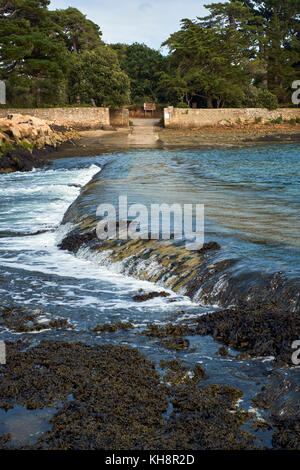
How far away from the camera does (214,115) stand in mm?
48562

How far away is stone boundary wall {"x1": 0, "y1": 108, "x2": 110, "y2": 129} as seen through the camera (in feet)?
140

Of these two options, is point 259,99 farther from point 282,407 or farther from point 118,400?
point 118,400

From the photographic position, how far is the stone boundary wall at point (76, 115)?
42781mm

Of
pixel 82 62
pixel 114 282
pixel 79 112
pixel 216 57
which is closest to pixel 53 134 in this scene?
pixel 79 112

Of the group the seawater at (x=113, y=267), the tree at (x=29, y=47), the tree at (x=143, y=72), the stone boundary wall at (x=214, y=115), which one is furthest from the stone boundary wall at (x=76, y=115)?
the seawater at (x=113, y=267)

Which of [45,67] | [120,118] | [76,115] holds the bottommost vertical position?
[120,118]

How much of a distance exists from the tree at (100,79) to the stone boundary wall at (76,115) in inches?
82.2

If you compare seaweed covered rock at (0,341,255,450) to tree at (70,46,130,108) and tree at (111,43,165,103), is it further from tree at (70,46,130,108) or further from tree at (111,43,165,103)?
tree at (111,43,165,103)

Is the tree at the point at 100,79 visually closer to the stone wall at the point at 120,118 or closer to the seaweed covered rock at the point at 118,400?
the stone wall at the point at 120,118

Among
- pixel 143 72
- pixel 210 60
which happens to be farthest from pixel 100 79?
pixel 143 72

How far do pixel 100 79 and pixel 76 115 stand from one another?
4011 millimetres

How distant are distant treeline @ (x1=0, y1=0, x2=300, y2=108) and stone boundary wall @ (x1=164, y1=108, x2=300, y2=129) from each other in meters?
1.38

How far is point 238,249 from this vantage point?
7.52m

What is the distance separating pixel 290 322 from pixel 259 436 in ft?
5.68
